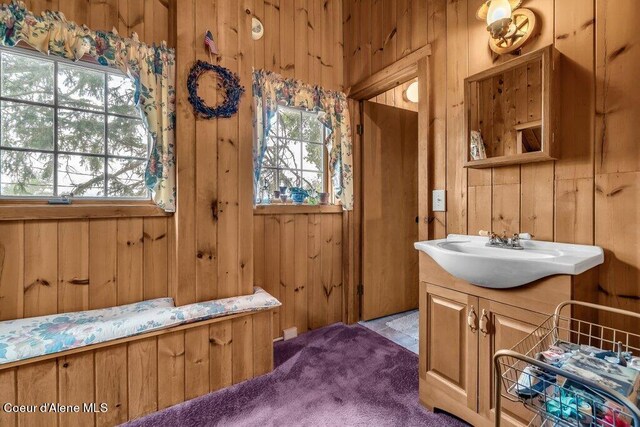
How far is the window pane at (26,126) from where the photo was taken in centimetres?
159

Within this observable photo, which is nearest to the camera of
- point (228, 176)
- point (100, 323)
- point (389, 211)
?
point (100, 323)

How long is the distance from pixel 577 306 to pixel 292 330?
185 centimetres

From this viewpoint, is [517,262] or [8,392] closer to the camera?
[517,262]

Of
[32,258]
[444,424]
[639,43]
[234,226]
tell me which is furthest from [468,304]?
[32,258]

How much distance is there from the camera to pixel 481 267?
117 centimetres

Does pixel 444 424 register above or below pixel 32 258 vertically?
below

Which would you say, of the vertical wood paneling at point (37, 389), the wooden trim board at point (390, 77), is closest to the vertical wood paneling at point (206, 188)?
the vertical wood paneling at point (37, 389)

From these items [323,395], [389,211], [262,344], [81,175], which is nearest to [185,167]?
[81,175]

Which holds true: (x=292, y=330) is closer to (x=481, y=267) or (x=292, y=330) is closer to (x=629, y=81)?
(x=481, y=267)

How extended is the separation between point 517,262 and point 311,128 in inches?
77.3

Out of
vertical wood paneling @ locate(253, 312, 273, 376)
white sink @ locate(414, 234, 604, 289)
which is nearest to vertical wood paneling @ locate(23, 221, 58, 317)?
vertical wood paneling @ locate(253, 312, 273, 376)

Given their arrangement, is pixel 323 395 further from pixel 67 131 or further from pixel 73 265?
pixel 67 131

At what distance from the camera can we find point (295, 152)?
2506 mm

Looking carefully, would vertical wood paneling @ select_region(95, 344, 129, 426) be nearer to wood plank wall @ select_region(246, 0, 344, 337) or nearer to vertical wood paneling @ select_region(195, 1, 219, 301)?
vertical wood paneling @ select_region(195, 1, 219, 301)
